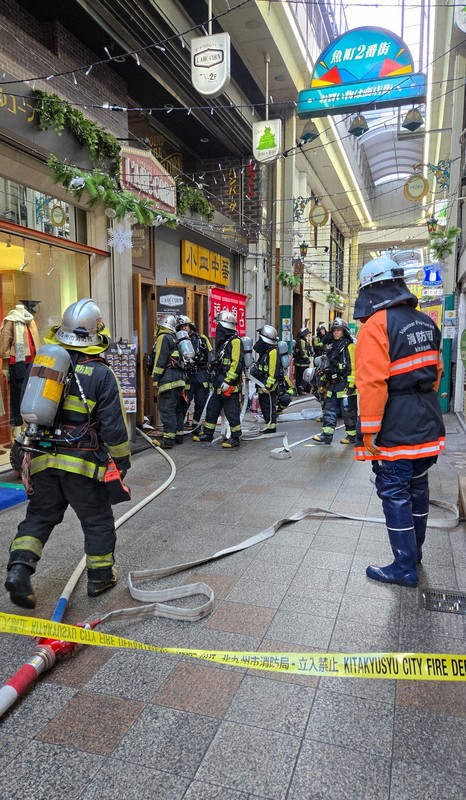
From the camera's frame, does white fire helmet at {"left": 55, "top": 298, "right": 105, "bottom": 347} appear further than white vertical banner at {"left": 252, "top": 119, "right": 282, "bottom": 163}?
No

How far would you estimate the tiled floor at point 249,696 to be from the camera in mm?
1888

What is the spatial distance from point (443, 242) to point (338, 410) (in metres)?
5.60

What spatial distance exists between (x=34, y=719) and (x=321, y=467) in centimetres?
508

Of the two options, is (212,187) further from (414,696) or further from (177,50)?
(414,696)

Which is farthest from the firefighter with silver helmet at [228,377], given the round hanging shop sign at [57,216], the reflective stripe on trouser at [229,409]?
the round hanging shop sign at [57,216]

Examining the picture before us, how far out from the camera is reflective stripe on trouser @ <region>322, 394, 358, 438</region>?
8188 mm

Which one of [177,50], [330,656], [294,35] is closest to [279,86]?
[294,35]

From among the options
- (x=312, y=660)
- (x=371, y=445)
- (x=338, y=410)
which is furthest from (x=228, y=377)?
(x=312, y=660)

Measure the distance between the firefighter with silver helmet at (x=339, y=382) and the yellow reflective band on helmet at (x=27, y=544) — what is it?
19.1ft

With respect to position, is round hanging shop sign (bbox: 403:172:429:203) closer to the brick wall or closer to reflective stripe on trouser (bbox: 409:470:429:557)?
the brick wall

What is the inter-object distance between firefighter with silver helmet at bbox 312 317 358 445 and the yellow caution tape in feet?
19.4

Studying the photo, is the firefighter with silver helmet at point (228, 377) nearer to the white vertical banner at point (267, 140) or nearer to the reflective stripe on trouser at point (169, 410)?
the reflective stripe on trouser at point (169, 410)

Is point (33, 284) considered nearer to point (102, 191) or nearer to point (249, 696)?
point (102, 191)

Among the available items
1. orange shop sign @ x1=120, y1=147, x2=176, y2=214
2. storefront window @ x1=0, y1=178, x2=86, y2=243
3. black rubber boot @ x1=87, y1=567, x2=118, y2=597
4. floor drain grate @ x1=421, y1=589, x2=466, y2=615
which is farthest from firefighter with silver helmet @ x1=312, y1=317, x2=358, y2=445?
black rubber boot @ x1=87, y1=567, x2=118, y2=597
